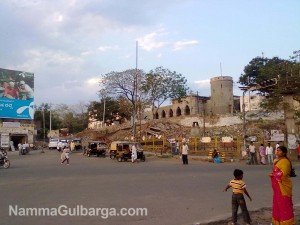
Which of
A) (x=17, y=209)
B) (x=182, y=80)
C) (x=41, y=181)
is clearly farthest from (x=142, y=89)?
(x=17, y=209)

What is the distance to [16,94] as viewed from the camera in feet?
193

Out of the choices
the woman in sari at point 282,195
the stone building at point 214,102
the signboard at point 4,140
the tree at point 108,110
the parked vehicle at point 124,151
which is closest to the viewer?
the woman in sari at point 282,195

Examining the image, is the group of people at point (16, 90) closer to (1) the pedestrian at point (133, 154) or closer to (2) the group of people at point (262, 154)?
(1) the pedestrian at point (133, 154)

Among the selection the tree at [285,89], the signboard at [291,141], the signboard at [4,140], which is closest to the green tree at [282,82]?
the tree at [285,89]

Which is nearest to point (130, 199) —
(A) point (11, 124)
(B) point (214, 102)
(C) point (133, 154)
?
(C) point (133, 154)

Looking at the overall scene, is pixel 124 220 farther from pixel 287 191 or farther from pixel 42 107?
pixel 42 107

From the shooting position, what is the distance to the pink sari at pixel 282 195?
650 centimetres

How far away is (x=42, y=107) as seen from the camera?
8788cm

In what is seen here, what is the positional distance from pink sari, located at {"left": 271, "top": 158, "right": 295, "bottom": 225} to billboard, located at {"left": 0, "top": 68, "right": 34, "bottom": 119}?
55.9 meters

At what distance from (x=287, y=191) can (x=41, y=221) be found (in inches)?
199

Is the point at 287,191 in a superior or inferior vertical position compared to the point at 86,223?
superior

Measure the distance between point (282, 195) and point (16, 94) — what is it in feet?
190

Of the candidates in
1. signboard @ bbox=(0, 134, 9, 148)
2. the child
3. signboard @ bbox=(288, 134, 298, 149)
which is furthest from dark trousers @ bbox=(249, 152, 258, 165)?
signboard @ bbox=(0, 134, 9, 148)

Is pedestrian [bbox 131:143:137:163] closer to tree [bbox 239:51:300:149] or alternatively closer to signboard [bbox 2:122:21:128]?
tree [bbox 239:51:300:149]
